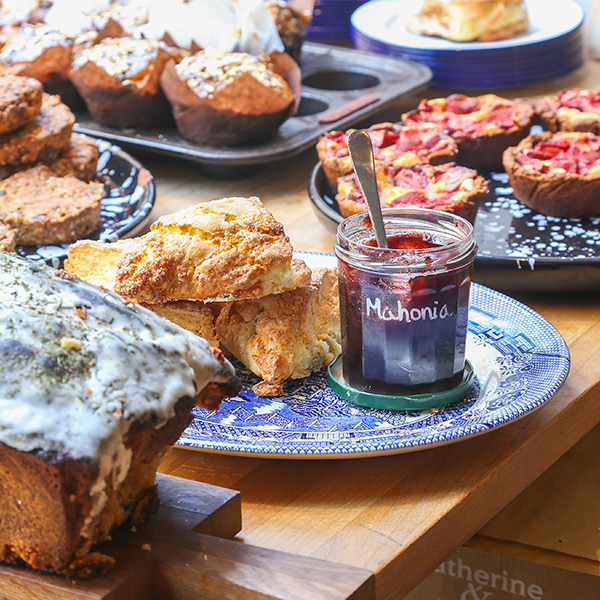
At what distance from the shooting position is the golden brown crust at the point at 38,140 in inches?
66.3

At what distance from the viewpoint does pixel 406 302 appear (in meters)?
0.95

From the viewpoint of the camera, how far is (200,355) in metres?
0.74

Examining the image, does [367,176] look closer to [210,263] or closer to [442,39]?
[210,263]

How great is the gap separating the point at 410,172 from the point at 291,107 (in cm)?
48

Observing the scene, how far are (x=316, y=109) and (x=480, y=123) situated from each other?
0.49 m

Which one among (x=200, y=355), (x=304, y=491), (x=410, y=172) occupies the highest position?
(x=200, y=355)

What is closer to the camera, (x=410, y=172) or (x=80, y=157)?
(x=410, y=172)

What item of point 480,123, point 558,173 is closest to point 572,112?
point 480,123

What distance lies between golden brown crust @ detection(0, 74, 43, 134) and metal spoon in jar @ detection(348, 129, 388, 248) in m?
0.94

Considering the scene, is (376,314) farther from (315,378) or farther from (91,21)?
(91,21)

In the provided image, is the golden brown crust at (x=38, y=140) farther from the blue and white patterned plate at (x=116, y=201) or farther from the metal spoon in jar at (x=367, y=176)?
the metal spoon in jar at (x=367, y=176)

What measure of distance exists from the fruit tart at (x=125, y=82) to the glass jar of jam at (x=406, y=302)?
112 centimetres

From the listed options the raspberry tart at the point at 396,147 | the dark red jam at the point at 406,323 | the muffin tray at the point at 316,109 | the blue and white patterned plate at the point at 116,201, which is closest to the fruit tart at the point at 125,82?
the muffin tray at the point at 316,109

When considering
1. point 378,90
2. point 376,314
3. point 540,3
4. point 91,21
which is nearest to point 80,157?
point 91,21
